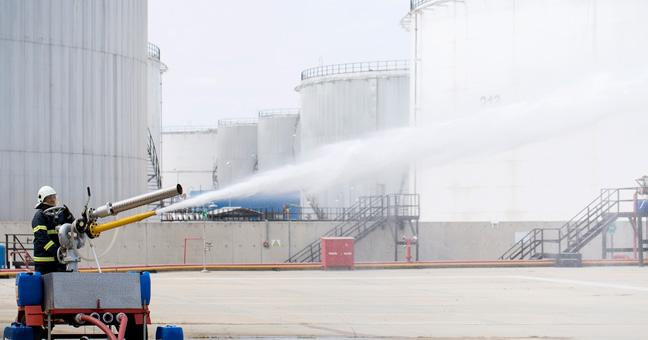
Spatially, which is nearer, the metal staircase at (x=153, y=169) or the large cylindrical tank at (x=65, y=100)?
the large cylindrical tank at (x=65, y=100)

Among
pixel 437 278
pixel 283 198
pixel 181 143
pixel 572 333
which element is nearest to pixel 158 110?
pixel 283 198

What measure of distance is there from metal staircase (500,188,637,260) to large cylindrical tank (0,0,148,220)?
16186 millimetres

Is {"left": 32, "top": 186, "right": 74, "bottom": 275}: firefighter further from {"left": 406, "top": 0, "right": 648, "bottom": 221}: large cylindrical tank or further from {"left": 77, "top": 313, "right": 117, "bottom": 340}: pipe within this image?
{"left": 406, "top": 0, "right": 648, "bottom": 221}: large cylindrical tank

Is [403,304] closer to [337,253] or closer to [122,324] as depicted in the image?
[122,324]

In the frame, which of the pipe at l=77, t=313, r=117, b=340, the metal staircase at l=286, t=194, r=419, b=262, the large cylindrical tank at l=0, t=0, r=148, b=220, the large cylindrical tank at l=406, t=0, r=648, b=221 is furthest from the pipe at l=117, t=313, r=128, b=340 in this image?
the large cylindrical tank at l=406, t=0, r=648, b=221

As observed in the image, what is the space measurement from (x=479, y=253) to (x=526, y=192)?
3.39m

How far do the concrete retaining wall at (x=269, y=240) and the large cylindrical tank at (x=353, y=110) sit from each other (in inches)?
587

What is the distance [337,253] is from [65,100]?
12176mm

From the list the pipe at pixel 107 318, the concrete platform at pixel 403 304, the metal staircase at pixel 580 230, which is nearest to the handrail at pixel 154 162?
the metal staircase at pixel 580 230

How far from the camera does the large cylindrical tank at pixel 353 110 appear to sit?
201 ft

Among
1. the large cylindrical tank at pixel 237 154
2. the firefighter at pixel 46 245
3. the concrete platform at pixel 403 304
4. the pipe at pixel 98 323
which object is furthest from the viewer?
the large cylindrical tank at pixel 237 154

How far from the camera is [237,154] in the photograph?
3492 inches

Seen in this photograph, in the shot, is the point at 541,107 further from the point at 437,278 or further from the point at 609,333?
the point at 609,333

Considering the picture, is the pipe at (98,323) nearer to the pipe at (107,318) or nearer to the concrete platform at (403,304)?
the pipe at (107,318)
